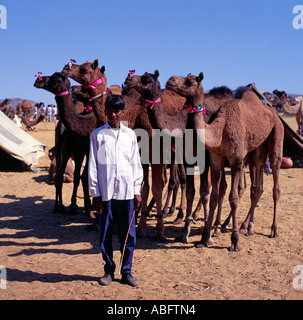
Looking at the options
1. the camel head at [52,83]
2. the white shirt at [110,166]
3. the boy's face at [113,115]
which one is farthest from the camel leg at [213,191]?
the camel head at [52,83]

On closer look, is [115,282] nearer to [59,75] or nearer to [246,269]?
[246,269]

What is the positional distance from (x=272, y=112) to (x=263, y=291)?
3.45 metres

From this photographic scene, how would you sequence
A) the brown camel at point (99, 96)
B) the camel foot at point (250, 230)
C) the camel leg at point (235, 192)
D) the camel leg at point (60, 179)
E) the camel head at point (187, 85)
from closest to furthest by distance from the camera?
the camel head at point (187, 85)
the camel leg at point (235, 192)
the brown camel at point (99, 96)
the camel foot at point (250, 230)
the camel leg at point (60, 179)

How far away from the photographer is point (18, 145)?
12.7 metres

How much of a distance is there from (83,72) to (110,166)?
2.82 metres

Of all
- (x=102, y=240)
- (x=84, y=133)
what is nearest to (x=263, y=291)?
(x=102, y=240)

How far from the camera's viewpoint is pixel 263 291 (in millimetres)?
4188

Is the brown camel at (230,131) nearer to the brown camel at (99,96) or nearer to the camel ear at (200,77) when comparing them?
the camel ear at (200,77)

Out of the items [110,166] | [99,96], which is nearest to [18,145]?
[99,96]

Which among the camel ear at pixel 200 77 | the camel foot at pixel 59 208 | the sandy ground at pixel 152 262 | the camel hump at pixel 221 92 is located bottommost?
the sandy ground at pixel 152 262

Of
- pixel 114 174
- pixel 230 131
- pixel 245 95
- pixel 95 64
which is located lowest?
pixel 114 174

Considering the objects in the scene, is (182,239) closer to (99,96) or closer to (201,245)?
(201,245)

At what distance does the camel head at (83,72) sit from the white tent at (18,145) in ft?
22.6

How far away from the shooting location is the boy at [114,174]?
3984mm
